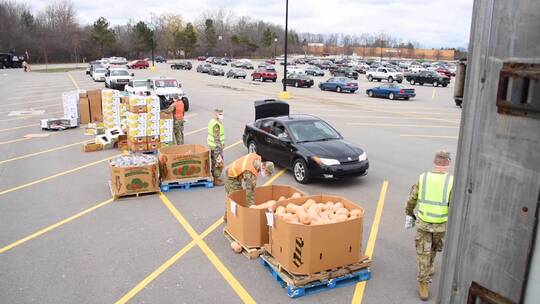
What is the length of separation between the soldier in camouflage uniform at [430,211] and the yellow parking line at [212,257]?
2.35 m

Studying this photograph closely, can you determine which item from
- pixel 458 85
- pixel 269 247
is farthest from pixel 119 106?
pixel 458 85

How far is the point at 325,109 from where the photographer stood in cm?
2664

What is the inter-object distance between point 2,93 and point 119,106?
26.4 meters

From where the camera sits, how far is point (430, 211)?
5.68 meters

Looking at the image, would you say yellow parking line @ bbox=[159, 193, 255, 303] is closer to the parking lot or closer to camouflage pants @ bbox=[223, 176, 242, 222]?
the parking lot

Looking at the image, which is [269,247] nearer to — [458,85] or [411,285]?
[411,285]

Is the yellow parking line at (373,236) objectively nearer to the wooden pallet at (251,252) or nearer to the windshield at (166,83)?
the wooden pallet at (251,252)

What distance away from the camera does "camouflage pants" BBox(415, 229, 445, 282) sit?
581 cm

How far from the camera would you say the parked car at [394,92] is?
1304 inches

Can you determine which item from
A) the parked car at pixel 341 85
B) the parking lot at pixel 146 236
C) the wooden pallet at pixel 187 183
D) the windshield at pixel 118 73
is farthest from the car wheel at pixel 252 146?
the parked car at pixel 341 85

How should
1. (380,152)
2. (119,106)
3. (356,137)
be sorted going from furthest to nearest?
(356,137) → (119,106) → (380,152)

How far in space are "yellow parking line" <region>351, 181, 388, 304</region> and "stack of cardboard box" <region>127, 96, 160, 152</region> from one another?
24.2ft

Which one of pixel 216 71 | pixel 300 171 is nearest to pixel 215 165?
pixel 300 171

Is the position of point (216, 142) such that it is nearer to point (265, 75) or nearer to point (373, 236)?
point (373, 236)
